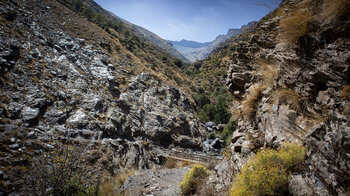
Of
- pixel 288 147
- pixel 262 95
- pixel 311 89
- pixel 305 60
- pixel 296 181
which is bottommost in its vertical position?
pixel 296 181

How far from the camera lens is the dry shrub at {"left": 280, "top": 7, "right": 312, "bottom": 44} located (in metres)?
3.50

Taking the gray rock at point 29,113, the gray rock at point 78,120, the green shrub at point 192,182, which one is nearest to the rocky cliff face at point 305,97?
the green shrub at point 192,182

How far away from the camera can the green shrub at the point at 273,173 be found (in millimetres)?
2697

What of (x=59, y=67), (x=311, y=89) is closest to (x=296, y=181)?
(x=311, y=89)

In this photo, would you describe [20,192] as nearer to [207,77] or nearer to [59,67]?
[59,67]

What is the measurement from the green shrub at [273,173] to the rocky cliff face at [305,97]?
13cm

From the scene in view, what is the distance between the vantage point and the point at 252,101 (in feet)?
15.7

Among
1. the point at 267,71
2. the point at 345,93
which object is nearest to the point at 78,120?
the point at 267,71

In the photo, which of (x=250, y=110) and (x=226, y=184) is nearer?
(x=226, y=184)

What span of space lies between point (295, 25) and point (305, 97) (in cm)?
175

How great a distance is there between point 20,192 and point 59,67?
9.91 m

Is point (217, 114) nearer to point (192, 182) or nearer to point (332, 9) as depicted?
point (192, 182)

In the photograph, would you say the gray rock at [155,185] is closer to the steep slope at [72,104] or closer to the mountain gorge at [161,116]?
the mountain gorge at [161,116]

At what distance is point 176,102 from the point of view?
19156 millimetres
